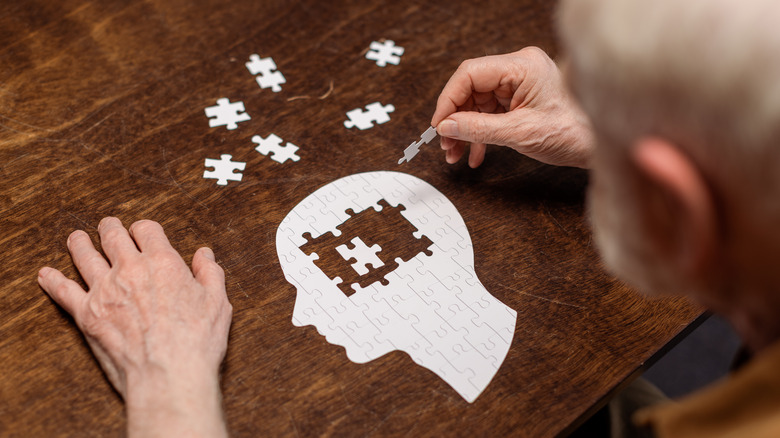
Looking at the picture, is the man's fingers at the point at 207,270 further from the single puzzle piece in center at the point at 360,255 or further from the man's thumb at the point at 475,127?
the man's thumb at the point at 475,127

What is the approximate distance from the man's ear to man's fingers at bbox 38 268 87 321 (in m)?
0.99

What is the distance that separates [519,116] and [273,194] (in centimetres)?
58

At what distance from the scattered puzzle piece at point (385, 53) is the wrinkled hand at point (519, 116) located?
0.94 ft

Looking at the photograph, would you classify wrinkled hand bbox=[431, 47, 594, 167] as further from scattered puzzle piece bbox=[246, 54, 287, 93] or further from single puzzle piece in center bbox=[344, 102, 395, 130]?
scattered puzzle piece bbox=[246, 54, 287, 93]

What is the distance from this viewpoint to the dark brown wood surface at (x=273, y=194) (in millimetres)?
1134

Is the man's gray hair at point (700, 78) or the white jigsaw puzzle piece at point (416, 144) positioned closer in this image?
the man's gray hair at point (700, 78)

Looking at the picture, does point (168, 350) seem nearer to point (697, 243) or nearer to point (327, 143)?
point (327, 143)

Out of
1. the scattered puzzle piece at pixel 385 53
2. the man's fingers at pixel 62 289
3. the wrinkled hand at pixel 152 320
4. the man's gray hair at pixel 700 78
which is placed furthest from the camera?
the scattered puzzle piece at pixel 385 53

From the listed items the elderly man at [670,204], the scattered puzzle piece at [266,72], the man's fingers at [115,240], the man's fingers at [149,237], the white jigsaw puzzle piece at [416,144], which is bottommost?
the white jigsaw puzzle piece at [416,144]

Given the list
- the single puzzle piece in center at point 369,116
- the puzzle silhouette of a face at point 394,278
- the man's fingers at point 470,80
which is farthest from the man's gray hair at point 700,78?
the single puzzle piece in center at point 369,116

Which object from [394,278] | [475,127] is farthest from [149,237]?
[475,127]

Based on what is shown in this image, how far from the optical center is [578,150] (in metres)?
1.45

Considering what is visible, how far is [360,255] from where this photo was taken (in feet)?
4.35

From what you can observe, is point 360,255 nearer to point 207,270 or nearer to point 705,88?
point 207,270
